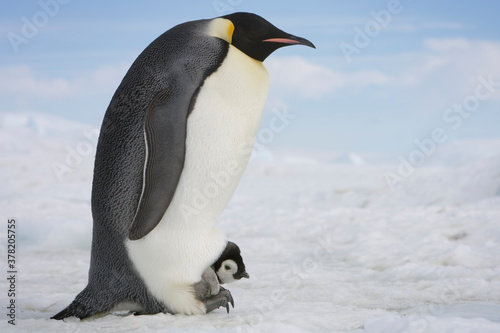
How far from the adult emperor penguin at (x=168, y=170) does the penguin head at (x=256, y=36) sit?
0.08 meters

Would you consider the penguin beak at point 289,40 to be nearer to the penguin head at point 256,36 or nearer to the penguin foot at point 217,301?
the penguin head at point 256,36

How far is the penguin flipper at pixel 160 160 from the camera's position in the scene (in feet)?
6.68

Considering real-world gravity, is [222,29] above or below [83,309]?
above

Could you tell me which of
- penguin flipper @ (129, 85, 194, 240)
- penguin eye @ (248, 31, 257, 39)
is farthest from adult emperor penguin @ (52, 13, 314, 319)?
penguin eye @ (248, 31, 257, 39)

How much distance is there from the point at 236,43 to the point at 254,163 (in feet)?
31.4

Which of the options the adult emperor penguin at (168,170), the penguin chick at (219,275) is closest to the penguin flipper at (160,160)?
the adult emperor penguin at (168,170)

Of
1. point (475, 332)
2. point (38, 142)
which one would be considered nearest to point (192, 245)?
point (475, 332)

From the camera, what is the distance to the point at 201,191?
85.5 inches

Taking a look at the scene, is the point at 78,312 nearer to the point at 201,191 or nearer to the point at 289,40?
the point at 201,191

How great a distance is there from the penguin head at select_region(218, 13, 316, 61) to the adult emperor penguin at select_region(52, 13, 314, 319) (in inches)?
3.1

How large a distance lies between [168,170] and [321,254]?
2.63 m

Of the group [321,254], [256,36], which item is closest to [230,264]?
[256,36]

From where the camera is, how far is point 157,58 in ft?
7.20

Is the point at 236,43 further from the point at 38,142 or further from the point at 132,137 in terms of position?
the point at 38,142
